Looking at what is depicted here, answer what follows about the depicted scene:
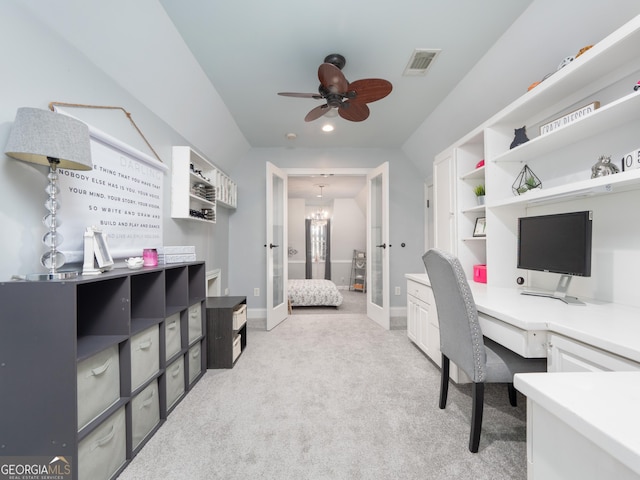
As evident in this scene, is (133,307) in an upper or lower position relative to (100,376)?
upper

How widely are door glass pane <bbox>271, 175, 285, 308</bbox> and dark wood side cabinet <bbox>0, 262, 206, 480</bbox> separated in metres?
2.05

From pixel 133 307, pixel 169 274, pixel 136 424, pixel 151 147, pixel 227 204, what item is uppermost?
pixel 151 147

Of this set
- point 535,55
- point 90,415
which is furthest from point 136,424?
point 535,55

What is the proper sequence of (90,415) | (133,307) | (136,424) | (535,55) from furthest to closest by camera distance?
1. (535,55)
2. (133,307)
3. (136,424)
4. (90,415)

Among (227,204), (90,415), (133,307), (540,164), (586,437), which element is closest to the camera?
(586,437)

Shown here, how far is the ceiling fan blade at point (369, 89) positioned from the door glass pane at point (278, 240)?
1.90 meters

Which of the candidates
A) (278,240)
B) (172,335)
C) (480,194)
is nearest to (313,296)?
(278,240)

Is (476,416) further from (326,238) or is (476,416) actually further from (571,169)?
(326,238)

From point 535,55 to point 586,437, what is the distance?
2.29 metres

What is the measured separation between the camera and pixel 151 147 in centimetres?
209

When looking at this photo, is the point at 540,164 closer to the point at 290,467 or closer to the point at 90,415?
the point at 290,467

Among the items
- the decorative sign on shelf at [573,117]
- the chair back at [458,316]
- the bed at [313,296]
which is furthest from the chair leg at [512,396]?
the bed at [313,296]

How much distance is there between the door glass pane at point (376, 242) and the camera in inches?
152

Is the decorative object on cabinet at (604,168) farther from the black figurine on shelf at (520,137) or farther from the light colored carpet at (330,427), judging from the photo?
the light colored carpet at (330,427)
